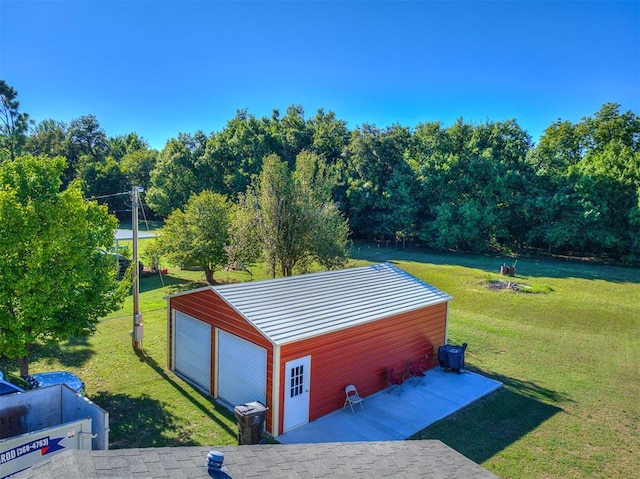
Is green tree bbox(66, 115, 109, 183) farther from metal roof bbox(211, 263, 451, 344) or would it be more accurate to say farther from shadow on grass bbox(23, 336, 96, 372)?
metal roof bbox(211, 263, 451, 344)

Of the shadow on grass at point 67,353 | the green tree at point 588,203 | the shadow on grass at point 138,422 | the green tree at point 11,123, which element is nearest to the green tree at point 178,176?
the green tree at point 11,123

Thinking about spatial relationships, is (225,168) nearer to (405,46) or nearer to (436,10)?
(405,46)

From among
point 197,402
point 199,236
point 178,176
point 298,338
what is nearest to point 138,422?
point 197,402

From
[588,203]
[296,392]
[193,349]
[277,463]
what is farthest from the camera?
[588,203]

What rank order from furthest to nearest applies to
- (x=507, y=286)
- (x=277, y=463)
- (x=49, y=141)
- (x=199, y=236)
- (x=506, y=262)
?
(x=49, y=141)
(x=506, y=262)
(x=507, y=286)
(x=199, y=236)
(x=277, y=463)

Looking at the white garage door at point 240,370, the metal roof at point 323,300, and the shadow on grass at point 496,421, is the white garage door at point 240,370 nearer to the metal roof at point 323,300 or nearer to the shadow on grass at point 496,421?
the metal roof at point 323,300

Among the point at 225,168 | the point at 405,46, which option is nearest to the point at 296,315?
the point at 405,46

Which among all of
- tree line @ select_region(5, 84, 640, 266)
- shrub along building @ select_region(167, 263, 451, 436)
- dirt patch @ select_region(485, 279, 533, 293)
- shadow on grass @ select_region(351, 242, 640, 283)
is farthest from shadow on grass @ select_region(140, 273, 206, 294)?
dirt patch @ select_region(485, 279, 533, 293)

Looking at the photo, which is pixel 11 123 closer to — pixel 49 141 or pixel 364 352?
pixel 49 141
